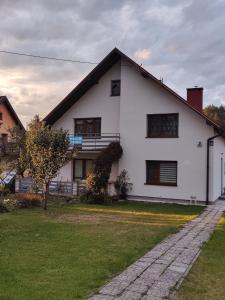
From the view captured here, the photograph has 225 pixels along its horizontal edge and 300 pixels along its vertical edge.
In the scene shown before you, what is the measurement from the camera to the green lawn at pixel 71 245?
6.45 meters

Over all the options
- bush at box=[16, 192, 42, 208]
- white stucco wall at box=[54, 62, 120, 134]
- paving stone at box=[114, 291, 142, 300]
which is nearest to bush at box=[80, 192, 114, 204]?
bush at box=[16, 192, 42, 208]

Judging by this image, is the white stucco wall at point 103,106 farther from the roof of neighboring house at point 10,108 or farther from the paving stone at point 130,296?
the roof of neighboring house at point 10,108

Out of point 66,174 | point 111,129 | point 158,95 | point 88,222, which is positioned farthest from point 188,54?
point 88,222

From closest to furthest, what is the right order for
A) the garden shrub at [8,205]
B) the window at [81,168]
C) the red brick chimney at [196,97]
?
the garden shrub at [8,205], the red brick chimney at [196,97], the window at [81,168]

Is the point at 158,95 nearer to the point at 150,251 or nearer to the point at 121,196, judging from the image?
the point at 121,196

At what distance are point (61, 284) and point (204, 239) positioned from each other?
5489 millimetres

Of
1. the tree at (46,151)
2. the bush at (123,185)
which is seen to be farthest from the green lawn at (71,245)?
the bush at (123,185)

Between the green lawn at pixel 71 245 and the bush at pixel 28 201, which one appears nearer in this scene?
the green lawn at pixel 71 245

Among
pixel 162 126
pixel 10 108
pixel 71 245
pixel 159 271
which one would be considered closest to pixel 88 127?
pixel 162 126

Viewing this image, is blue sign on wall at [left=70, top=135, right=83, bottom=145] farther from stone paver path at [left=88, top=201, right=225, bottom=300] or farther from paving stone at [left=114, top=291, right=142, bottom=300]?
paving stone at [left=114, top=291, right=142, bottom=300]

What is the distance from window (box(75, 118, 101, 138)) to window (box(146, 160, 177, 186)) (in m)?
3.88

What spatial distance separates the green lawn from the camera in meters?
6.45

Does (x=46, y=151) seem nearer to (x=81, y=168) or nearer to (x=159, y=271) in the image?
(x=81, y=168)

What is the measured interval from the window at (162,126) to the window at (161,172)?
1.45 meters
